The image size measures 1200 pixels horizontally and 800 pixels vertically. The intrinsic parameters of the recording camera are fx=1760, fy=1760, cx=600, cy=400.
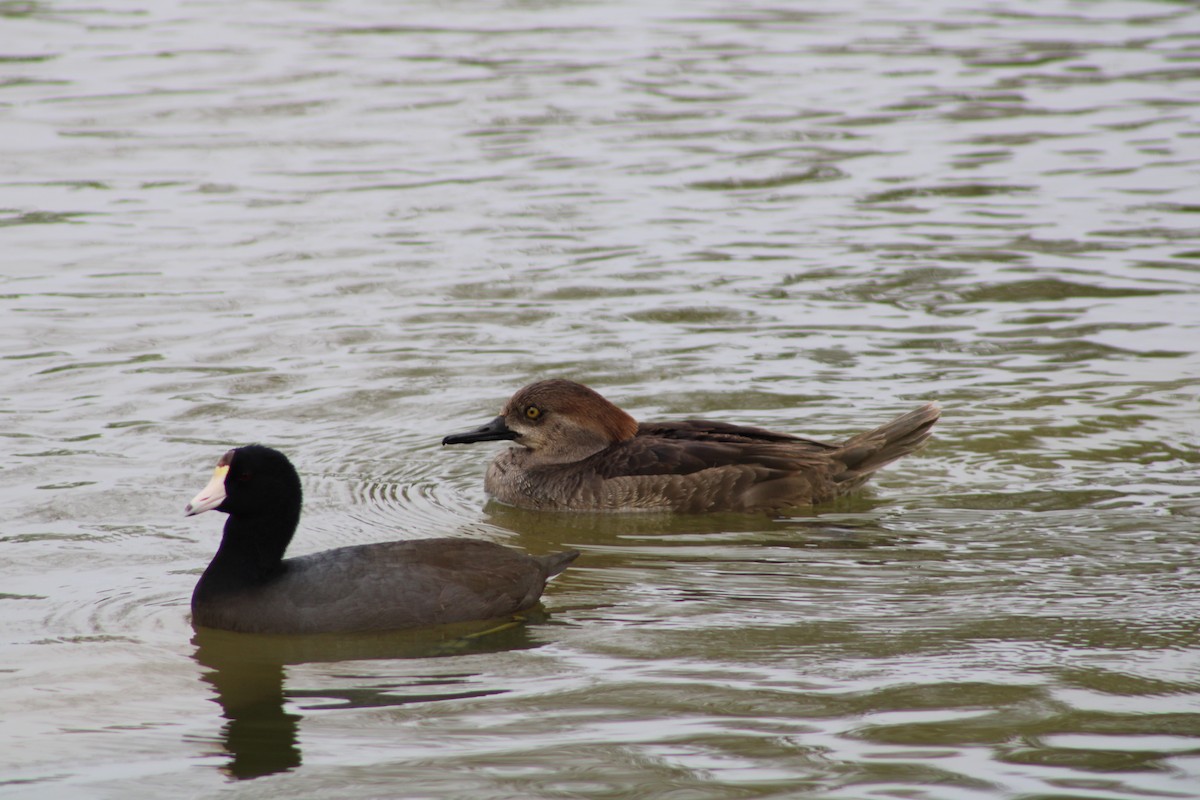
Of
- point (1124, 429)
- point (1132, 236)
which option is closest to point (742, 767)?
point (1124, 429)

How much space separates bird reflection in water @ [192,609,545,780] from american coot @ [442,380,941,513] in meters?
2.31

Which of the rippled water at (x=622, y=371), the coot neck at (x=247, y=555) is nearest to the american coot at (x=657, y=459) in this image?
the rippled water at (x=622, y=371)

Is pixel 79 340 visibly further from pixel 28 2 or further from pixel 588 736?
pixel 28 2

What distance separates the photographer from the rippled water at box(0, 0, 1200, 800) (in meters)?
7.79

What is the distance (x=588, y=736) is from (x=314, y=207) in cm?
1247

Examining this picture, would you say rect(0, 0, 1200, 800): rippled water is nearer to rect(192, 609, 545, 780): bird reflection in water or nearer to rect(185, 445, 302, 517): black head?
rect(192, 609, 545, 780): bird reflection in water

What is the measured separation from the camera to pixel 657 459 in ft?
38.1

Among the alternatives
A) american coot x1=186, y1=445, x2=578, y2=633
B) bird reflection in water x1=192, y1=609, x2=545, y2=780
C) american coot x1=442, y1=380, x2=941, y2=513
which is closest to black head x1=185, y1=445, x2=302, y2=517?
american coot x1=186, y1=445, x2=578, y2=633

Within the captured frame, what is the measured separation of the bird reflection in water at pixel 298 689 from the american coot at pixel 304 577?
0.26ft

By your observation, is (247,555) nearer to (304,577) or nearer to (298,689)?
(304,577)

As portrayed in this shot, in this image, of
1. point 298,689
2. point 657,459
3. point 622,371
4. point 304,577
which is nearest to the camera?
point 298,689

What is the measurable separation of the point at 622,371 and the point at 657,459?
8.28ft

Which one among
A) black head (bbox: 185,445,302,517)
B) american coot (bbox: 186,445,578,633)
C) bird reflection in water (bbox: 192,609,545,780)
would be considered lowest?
bird reflection in water (bbox: 192,609,545,780)

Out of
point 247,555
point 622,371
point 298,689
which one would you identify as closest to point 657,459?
point 622,371
